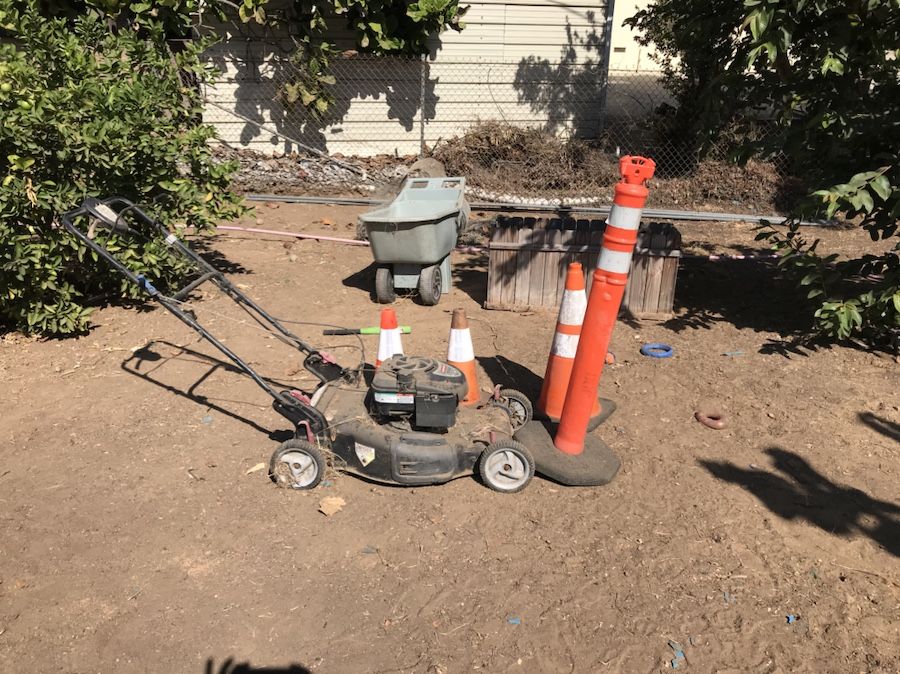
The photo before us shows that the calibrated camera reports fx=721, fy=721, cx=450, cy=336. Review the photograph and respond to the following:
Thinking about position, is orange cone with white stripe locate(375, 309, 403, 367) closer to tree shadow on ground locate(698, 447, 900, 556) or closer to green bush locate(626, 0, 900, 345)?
tree shadow on ground locate(698, 447, 900, 556)

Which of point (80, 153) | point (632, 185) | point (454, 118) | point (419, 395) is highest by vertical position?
point (454, 118)

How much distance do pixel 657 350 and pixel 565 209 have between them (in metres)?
5.55

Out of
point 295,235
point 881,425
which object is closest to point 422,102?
point 295,235

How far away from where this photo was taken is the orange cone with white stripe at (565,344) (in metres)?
4.64

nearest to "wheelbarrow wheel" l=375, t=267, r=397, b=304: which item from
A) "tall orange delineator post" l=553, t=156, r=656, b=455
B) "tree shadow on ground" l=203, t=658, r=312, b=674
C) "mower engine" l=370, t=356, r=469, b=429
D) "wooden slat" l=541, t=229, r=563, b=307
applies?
"wooden slat" l=541, t=229, r=563, b=307

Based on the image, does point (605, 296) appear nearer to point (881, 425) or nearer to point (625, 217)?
point (625, 217)

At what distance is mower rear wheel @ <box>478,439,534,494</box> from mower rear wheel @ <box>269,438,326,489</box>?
0.94m

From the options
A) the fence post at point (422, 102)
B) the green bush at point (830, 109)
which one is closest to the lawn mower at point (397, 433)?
the green bush at point (830, 109)

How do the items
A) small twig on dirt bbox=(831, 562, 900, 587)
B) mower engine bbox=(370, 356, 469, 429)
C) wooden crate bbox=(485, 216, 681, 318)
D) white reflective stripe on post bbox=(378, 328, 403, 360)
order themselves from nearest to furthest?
small twig on dirt bbox=(831, 562, 900, 587)
mower engine bbox=(370, 356, 469, 429)
white reflective stripe on post bbox=(378, 328, 403, 360)
wooden crate bbox=(485, 216, 681, 318)

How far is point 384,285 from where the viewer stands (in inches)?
280

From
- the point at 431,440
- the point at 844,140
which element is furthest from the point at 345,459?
the point at 844,140

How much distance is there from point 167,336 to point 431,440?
330cm

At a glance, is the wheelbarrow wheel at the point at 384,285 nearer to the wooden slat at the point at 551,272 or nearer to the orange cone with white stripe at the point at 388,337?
the wooden slat at the point at 551,272

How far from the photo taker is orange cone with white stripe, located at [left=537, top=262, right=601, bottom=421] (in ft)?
15.2
